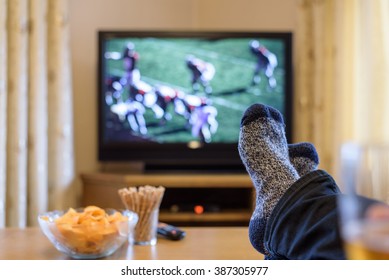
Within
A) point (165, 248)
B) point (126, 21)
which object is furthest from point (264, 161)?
point (126, 21)

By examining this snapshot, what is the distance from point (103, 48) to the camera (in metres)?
2.46

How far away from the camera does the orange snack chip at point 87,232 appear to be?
88cm

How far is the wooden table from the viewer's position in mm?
899

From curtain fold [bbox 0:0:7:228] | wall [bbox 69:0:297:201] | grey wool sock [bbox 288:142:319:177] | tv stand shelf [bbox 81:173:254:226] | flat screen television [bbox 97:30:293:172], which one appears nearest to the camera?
grey wool sock [bbox 288:142:319:177]

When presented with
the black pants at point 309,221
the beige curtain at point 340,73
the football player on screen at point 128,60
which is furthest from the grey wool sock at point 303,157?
the football player on screen at point 128,60

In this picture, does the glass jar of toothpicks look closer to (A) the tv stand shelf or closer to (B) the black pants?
(B) the black pants

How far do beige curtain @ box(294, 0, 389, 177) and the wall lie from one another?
0.27 m

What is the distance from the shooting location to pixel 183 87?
2.46 meters

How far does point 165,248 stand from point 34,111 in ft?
4.72

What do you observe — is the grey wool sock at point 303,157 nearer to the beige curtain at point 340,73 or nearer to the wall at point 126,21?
the beige curtain at point 340,73

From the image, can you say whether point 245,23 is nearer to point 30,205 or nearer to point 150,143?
point 150,143

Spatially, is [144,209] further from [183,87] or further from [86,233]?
[183,87]

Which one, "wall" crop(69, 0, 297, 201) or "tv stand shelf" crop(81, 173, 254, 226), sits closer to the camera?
"tv stand shelf" crop(81, 173, 254, 226)

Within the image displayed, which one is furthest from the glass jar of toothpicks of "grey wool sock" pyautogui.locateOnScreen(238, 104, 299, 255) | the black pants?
the black pants
